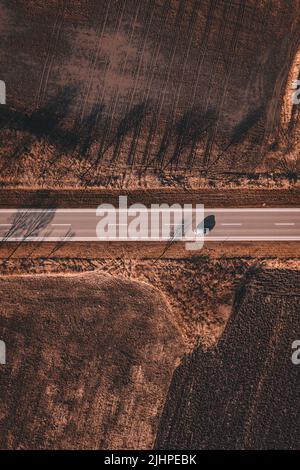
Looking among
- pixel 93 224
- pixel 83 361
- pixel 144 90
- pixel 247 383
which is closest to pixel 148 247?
pixel 93 224

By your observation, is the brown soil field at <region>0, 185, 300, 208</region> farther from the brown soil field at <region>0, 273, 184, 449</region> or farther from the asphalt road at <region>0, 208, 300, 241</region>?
the brown soil field at <region>0, 273, 184, 449</region>

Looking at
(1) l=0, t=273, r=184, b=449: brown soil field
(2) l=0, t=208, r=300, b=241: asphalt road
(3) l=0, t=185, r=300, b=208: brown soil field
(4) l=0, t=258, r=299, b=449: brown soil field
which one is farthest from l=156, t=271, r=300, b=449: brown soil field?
(3) l=0, t=185, r=300, b=208: brown soil field

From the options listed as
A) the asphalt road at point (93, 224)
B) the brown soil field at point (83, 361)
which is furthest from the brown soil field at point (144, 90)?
the brown soil field at point (83, 361)

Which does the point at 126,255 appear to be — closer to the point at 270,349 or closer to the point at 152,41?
the point at 270,349

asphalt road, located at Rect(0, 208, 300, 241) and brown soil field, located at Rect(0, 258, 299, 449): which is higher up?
asphalt road, located at Rect(0, 208, 300, 241)

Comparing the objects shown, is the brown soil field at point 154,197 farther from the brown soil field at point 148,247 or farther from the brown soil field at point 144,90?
the brown soil field at point 144,90

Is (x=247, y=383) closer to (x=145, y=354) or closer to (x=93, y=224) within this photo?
(x=145, y=354)
